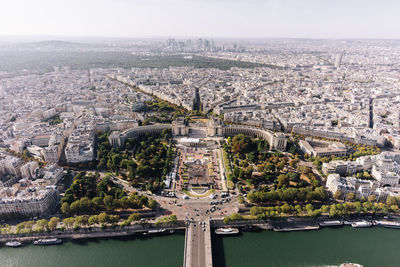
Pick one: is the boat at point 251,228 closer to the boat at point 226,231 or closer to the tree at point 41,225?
the boat at point 226,231

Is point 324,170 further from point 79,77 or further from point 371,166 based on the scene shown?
point 79,77

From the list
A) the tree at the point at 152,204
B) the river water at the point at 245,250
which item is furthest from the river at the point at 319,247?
the tree at the point at 152,204

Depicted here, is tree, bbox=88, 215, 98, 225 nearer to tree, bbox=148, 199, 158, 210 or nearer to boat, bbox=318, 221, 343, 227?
tree, bbox=148, 199, 158, 210

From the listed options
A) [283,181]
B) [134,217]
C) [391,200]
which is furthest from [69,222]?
[391,200]

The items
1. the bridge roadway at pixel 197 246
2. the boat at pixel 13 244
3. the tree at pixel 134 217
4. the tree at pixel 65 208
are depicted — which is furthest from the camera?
the tree at pixel 65 208

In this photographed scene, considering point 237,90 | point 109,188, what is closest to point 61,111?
A: point 109,188

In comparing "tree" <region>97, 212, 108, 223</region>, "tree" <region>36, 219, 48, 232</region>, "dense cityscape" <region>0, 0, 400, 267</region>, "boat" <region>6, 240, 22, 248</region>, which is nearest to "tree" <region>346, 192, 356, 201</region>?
"dense cityscape" <region>0, 0, 400, 267</region>
